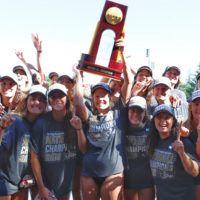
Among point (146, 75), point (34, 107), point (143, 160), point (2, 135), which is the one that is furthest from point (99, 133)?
point (146, 75)

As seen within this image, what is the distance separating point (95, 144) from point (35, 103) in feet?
3.54

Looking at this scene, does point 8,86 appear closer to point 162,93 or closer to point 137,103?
point 137,103

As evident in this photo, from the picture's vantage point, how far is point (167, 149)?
115 inches

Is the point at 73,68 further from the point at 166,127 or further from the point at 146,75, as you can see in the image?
the point at 166,127

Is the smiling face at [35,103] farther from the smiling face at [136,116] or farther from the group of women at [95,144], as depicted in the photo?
the smiling face at [136,116]

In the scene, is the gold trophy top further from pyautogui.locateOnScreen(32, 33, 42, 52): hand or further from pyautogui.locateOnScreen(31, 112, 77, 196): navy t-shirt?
pyautogui.locateOnScreen(31, 112, 77, 196): navy t-shirt

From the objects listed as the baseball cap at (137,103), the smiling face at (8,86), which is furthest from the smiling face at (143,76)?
the smiling face at (8,86)

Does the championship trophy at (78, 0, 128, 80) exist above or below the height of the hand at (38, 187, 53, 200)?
above

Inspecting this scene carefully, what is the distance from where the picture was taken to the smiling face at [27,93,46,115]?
3460mm

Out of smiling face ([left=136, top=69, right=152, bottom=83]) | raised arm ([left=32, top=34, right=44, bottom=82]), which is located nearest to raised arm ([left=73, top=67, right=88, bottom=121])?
smiling face ([left=136, top=69, right=152, bottom=83])

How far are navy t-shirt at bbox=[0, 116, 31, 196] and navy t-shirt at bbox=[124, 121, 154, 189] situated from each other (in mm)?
1441

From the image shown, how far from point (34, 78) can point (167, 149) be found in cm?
306

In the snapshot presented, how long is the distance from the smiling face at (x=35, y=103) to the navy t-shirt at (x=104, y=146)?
0.76 m

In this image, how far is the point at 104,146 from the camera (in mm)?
3178
